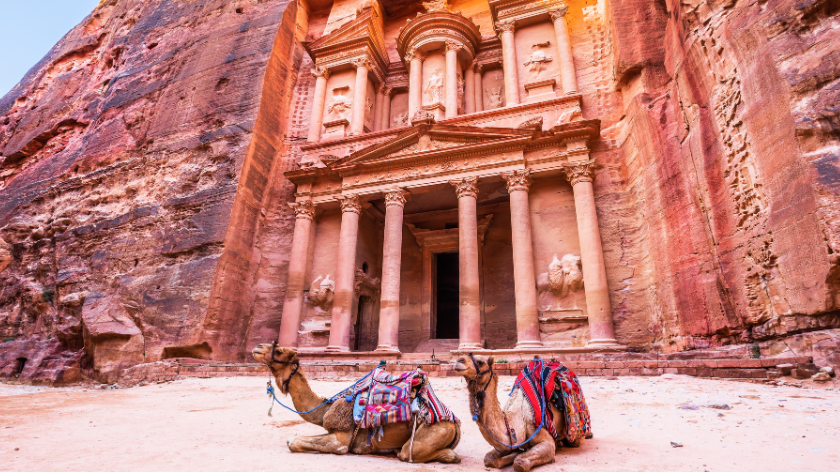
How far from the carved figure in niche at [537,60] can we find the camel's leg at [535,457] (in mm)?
15192

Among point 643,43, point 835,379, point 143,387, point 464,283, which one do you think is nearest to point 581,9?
point 643,43

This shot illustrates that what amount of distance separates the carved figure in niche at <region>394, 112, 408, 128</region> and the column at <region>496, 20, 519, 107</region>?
4773 mm

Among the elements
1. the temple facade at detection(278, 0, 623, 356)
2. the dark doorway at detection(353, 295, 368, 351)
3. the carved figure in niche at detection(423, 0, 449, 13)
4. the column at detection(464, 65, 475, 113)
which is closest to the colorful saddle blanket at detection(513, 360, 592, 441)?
the temple facade at detection(278, 0, 623, 356)

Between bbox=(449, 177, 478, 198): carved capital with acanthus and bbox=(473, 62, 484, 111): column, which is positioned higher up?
bbox=(473, 62, 484, 111): column

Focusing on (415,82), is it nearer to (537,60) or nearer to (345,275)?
(537,60)

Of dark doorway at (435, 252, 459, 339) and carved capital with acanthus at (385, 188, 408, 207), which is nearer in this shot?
carved capital with acanthus at (385, 188, 408, 207)

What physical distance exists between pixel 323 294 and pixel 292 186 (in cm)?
478

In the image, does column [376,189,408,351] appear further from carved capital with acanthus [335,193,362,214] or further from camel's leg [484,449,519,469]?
camel's leg [484,449,519,469]

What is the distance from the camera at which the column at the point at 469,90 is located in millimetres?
17891

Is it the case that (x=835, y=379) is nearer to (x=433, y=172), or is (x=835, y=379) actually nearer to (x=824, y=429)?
(x=824, y=429)

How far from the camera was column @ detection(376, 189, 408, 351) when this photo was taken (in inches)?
509

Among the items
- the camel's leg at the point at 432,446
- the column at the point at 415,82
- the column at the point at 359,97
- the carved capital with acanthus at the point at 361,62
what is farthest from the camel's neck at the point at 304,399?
the carved capital with acanthus at the point at 361,62

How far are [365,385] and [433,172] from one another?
35.9 feet

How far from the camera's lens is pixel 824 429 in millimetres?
4074
